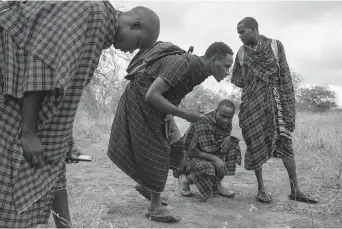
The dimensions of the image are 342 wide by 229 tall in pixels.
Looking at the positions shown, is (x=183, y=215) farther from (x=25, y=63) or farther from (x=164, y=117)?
(x=25, y=63)

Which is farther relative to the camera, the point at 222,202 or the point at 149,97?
the point at 222,202

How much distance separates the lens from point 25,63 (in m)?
1.98

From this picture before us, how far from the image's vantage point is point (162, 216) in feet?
11.6

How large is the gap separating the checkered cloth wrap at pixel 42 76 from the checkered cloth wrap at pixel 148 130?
4.15 ft

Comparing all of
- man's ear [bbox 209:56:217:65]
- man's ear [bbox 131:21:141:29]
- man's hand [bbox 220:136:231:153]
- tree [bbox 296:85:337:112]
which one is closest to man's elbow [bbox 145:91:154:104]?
man's ear [bbox 209:56:217:65]

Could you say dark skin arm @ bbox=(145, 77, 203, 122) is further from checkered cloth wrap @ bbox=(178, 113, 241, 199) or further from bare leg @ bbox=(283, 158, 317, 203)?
bare leg @ bbox=(283, 158, 317, 203)

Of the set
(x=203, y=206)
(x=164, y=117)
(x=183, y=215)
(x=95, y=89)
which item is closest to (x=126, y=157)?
(x=164, y=117)

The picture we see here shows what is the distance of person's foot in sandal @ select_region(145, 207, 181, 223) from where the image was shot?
11.6 feet

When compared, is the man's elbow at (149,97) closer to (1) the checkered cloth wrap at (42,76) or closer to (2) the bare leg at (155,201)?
(2) the bare leg at (155,201)

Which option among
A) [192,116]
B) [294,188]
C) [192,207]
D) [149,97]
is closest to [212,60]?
[192,116]

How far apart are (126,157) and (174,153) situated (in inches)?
20.2

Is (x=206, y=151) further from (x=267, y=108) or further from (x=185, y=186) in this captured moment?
(x=267, y=108)

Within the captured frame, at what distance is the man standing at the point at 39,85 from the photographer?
1969 mm

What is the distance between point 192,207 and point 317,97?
39.6 meters
